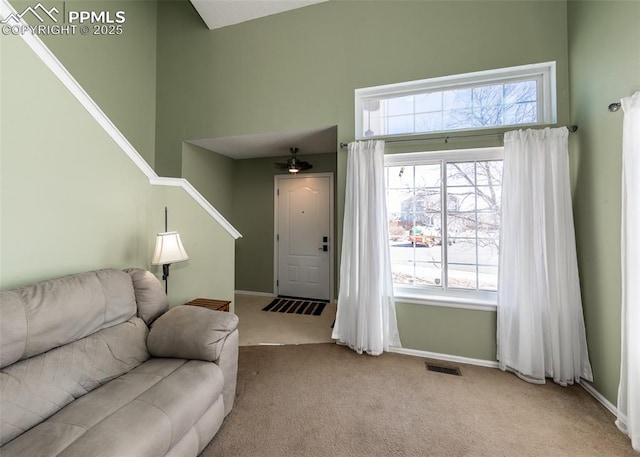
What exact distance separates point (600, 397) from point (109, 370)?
3282 millimetres

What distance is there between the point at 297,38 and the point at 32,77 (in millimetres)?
2402

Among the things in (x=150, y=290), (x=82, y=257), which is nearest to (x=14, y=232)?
(x=82, y=257)

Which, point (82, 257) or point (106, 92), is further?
point (106, 92)

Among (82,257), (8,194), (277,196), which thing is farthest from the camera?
(277,196)

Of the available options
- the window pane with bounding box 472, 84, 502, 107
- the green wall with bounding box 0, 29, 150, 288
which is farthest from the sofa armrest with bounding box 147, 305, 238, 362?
the window pane with bounding box 472, 84, 502, 107

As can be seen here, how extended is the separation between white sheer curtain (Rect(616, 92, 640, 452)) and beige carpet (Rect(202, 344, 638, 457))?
0.30 m

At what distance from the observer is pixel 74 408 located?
1186 millimetres

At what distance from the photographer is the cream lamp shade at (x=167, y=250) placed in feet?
6.68

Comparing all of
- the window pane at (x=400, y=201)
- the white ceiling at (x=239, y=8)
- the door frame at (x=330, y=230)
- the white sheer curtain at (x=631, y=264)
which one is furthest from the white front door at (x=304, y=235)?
the white sheer curtain at (x=631, y=264)

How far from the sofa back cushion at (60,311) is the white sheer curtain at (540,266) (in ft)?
9.70

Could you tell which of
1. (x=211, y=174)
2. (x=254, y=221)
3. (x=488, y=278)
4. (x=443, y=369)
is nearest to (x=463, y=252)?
(x=488, y=278)

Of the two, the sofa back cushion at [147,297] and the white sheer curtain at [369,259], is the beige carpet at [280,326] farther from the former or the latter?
the sofa back cushion at [147,297]

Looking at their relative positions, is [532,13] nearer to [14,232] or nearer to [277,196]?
[277,196]

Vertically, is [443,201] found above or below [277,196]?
below
